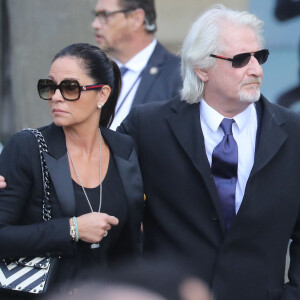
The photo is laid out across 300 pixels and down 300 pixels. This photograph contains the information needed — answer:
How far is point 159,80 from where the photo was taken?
5602 millimetres

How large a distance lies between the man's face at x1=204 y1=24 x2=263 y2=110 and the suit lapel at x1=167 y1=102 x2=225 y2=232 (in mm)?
128

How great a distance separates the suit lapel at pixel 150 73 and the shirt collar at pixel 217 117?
1.51 metres

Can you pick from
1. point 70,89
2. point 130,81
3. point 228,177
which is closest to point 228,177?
point 228,177

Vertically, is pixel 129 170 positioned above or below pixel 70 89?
below

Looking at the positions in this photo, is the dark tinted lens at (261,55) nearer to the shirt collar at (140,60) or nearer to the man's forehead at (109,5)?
the shirt collar at (140,60)

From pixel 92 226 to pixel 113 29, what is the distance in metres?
2.92

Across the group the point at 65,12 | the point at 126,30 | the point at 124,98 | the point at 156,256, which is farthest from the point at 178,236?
the point at 65,12

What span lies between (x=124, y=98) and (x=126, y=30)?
69cm

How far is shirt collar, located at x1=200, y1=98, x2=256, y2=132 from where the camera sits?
3928 millimetres

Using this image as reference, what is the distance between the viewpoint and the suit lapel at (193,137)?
3789mm

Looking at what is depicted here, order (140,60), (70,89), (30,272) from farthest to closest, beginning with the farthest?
(140,60)
(70,89)
(30,272)

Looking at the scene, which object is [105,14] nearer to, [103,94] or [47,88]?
[103,94]

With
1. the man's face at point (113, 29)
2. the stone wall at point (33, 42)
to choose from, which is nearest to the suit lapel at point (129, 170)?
the man's face at point (113, 29)

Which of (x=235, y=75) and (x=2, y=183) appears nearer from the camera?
(x=2, y=183)
